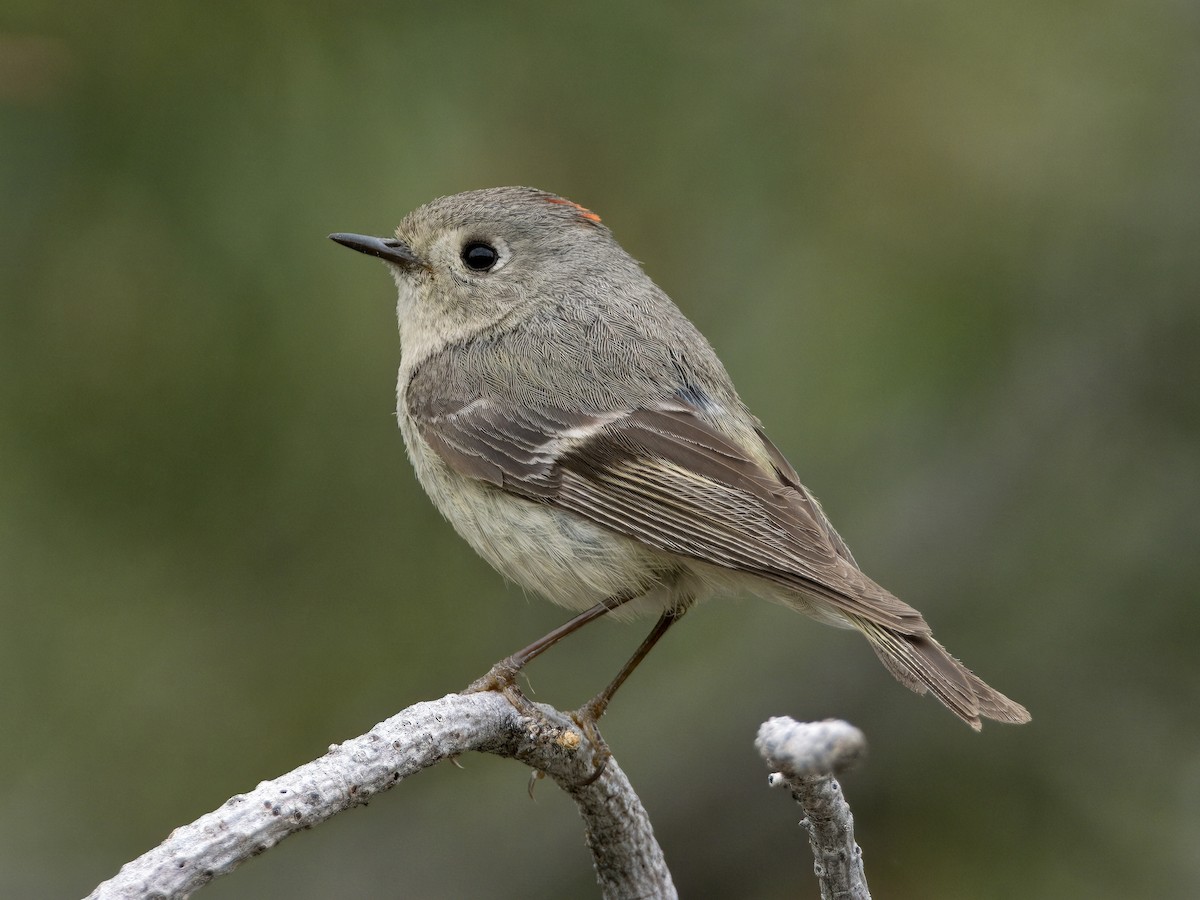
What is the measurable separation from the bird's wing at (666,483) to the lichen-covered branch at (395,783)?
16.6 inches

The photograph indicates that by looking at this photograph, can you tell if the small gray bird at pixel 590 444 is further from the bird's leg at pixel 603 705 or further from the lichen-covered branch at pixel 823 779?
the lichen-covered branch at pixel 823 779

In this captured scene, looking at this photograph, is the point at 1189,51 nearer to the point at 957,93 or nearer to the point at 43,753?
the point at 957,93

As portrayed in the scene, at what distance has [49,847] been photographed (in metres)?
3.52

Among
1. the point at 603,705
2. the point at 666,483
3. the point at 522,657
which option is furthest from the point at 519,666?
Answer: the point at 666,483

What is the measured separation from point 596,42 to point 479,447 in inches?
34.2

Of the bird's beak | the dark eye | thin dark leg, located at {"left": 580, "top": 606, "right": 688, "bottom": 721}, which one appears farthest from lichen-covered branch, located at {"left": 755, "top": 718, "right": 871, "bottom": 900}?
the dark eye

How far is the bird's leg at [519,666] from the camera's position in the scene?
2.32 m

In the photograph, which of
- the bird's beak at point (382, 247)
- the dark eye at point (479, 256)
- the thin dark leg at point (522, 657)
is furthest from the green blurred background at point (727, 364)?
Result: the thin dark leg at point (522, 657)

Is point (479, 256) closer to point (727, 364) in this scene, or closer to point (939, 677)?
point (727, 364)

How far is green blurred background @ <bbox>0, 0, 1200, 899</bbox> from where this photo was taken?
2658 mm

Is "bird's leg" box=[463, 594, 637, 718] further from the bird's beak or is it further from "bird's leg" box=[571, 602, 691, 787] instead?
the bird's beak

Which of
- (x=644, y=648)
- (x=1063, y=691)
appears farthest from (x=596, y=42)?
(x=1063, y=691)

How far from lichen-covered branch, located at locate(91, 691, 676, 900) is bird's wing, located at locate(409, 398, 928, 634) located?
0.42 m

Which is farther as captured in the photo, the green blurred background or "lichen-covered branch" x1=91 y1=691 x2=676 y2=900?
the green blurred background
